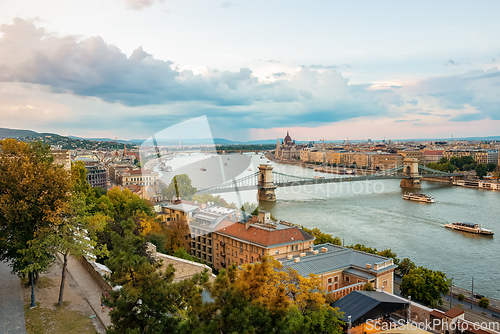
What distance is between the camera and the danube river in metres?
10.3

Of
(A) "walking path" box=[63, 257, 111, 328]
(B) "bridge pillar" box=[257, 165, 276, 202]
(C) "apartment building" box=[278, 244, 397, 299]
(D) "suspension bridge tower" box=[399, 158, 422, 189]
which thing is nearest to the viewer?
(A) "walking path" box=[63, 257, 111, 328]

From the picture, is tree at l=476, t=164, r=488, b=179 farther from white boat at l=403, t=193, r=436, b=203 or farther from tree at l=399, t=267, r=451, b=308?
tree at l=399, t=267, r=451, b=308

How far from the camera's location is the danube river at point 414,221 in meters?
10.3

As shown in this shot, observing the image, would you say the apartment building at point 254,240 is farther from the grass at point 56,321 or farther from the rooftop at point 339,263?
the grass at point 56,321

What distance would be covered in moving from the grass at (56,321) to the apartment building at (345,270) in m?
3.26

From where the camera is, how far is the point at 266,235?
28.2ft

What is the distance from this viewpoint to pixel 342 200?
72.0 feet

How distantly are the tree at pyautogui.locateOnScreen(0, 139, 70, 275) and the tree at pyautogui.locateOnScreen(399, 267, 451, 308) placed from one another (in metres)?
6.57

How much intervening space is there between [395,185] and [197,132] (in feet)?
92.9

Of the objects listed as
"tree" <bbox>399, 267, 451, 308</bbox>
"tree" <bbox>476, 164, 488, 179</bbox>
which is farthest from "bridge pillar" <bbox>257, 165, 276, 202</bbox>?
"tree" <bbox>476, 164, 488, 179</bbox>

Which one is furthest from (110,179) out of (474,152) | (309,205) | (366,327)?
(474,152)

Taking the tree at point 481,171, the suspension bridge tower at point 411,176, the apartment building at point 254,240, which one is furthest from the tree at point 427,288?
the tree at point 481,171

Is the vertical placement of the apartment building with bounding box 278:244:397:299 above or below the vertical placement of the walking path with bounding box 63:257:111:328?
below

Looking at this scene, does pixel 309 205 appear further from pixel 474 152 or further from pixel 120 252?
pixel 474 152
